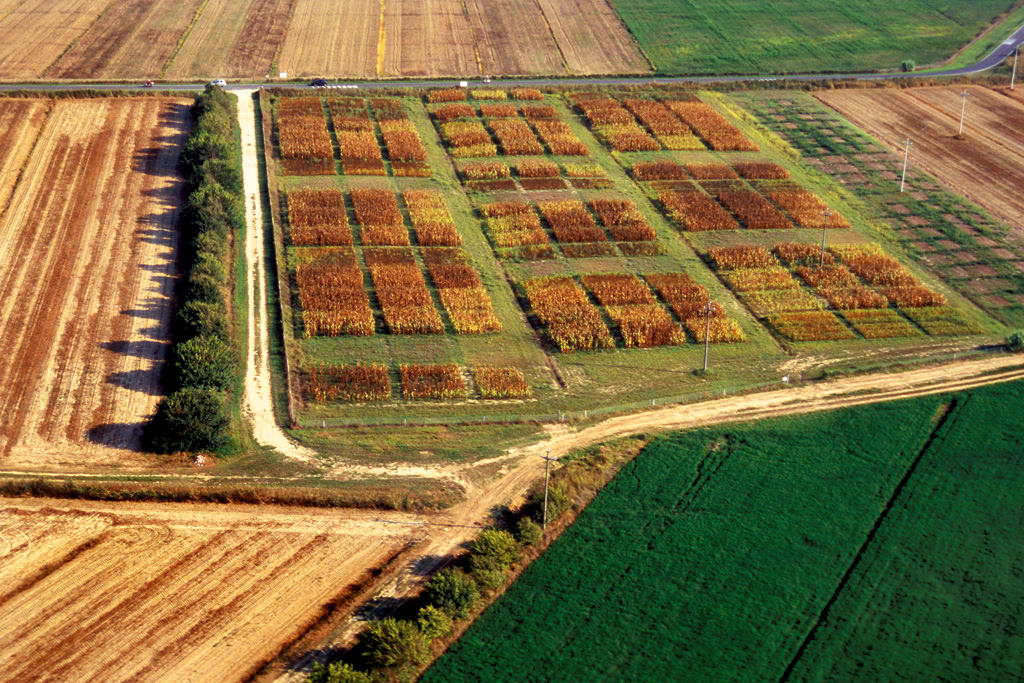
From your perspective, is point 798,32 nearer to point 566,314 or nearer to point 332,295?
point 566,314

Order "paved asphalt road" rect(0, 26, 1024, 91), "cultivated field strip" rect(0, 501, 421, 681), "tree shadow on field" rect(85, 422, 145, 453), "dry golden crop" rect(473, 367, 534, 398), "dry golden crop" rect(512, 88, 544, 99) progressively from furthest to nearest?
"dry golden crop" rect(512, 88, 544, 99) → "paved asphalt road" rect(0, 26, 1024, 91) → "dry golden crop" rect(473, 367, 534, 398) → "tree shadow on field" rect(85, 422, 145, 453) → "cultivated field strip" rect(0, 501, 421, 681)

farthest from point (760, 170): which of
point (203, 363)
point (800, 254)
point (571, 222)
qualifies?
point (203, 363)

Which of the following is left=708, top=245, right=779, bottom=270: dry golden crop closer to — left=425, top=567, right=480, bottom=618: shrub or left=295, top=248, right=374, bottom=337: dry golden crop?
left=295, top=248, right=374, bottom=337: dry golden crop

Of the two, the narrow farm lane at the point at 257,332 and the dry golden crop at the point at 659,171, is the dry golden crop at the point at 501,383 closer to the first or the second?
the narrow farm lane at the point at 257,332

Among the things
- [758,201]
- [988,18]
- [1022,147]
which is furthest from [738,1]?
[758,201]

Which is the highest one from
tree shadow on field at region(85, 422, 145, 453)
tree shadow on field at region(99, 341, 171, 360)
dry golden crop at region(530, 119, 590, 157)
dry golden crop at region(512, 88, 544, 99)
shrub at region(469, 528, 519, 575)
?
shrub at region(469, 528, 519, 575)

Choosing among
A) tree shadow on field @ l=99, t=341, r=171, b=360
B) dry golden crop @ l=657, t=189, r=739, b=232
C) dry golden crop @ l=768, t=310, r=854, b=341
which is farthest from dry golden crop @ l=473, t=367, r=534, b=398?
dry golden crop @ l=657, t=189, r=739, b=232
